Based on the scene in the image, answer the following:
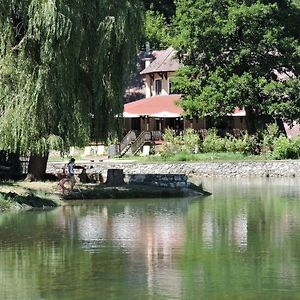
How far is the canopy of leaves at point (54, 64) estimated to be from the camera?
94.6ft

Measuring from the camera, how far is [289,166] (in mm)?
49125

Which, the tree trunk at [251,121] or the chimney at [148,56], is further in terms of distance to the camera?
the chimney at [148,56]

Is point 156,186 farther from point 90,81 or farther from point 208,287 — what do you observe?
point 208,287

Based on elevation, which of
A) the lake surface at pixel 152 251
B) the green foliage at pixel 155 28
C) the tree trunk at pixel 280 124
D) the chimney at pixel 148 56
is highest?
the green foliage at pixel 155 28

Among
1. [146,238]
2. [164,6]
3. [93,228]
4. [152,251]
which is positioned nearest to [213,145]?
[93,228]

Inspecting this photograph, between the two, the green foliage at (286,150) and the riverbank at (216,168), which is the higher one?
the green foliage at (286,150)

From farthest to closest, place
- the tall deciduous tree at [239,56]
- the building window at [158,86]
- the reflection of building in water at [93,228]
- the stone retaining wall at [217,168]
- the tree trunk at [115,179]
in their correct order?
the building window at [158,86]
the tall deciduous tree at [239,56]
the stone retaining wall at [217,168]
the tree trunk at [115,179]
the reflection of building in water at [93,228]

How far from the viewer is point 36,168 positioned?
112ft

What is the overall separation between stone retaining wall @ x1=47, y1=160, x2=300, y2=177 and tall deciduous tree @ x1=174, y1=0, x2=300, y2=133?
5.56 metres

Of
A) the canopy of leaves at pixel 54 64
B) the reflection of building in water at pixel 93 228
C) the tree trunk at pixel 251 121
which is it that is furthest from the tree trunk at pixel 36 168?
the tree trunk at pixel 251 121

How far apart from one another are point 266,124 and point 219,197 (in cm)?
2453

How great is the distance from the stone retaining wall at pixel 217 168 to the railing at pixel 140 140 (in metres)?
8.86

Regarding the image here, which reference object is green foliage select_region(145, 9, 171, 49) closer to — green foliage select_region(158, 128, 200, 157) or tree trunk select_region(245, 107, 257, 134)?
tree trunk select_region(245, 107, 257, 134)

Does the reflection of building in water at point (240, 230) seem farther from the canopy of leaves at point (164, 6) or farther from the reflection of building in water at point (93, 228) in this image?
the canopy of leaves at point (164, 6)
